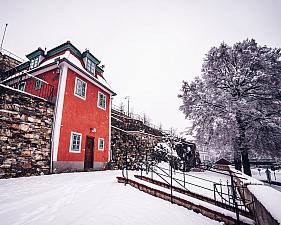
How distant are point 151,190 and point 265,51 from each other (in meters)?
12.6

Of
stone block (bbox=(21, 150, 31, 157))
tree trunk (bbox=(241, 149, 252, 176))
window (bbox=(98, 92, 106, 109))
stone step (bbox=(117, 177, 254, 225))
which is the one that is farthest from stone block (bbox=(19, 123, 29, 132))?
tree trunk (bbox=(241, 149, 252, 176))

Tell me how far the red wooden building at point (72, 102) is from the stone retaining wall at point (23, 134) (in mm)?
506

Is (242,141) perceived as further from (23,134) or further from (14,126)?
(14,126)

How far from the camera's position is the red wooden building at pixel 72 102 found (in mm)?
9555

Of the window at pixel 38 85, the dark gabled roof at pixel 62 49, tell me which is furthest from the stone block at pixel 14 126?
the dark gabled roof at pixel 62 49

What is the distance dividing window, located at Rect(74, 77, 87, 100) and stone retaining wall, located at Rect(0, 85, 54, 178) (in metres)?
2.32

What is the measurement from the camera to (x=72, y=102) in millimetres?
10500

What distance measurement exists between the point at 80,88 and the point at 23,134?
15.7 feet

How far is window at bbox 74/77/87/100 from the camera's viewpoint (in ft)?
36.3

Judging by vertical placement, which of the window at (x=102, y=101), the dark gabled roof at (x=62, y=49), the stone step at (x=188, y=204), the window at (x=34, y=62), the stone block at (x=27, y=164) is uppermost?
the dark gabled roof at (x=62, y=49)

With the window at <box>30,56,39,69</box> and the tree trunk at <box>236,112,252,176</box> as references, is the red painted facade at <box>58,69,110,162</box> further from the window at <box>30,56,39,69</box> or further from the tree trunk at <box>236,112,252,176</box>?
the tree trunk at <box>236,112,252,176</box>

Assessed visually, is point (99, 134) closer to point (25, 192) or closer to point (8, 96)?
point (8, 96)

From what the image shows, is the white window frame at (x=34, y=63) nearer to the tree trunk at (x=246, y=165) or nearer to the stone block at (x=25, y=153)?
the stone block at (x=25, y=153)

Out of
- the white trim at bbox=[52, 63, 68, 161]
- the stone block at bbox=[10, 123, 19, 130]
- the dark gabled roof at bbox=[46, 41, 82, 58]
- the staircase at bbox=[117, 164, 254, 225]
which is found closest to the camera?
the staircase at bbox=[117, 164, 254, 225]
